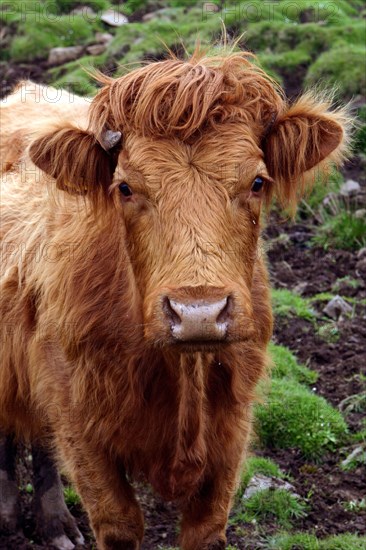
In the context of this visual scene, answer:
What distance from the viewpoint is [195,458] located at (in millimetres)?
5258

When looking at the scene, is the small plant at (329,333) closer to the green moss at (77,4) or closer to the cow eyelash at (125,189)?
the cow eyelash at (125,189)

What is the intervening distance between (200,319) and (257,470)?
10.5 ft

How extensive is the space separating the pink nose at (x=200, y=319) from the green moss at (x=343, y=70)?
8.33 meters

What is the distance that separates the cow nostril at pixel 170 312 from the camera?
4262 millimetres

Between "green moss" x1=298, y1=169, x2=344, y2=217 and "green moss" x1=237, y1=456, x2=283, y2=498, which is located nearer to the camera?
"green moss" x1=237, y1=456, x2=283, y2=498

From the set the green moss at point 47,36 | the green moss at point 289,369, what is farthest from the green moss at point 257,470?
the green moss at point 47,36

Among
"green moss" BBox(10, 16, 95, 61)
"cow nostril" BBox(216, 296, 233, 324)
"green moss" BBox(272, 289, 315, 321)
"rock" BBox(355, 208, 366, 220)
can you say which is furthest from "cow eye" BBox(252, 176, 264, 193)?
"green moss" BBox(10, 16, 95, 61)

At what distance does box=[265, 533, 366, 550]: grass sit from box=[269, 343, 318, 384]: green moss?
6.20ft

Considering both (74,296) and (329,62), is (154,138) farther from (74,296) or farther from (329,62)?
(329,62)

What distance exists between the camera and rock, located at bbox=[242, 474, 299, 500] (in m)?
6.86

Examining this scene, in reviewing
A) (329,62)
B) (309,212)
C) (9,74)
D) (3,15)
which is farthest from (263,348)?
(3,15)

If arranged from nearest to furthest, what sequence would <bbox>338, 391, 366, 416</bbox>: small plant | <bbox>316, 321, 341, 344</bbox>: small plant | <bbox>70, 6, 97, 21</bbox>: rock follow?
<bbox>338, 391, 366, 416</bbox>: small plant < <bbox>316, 321, 341, 344</bbox>: small plant < <bbox>70, 6, 97, 21</bbox>: rock

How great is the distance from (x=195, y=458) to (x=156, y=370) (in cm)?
51

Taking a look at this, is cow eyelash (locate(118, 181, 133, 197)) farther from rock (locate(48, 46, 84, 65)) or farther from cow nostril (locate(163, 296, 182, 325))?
rock (locate(48, 46, 84, 65))
